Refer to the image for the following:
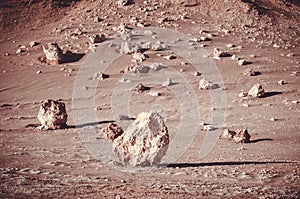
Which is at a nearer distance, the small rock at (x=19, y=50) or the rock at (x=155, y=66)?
the rock at (x=155, y=66)

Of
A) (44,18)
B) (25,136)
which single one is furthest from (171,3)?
(25,136)

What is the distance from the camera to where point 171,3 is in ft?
51.4

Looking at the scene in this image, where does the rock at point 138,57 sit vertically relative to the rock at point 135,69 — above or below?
above

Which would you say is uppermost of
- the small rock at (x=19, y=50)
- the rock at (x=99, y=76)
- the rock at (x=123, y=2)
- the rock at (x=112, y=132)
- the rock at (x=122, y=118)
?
the rock at (x=123, y=2)

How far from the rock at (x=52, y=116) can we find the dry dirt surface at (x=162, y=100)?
17 centimetres

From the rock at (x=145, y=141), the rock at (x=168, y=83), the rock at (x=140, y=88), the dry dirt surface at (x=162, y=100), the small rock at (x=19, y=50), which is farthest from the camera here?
the small rock at (x=19, y=50)

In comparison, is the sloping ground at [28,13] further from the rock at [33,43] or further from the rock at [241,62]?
the rock at [241,62]

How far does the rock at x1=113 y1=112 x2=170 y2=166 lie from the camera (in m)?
5.55

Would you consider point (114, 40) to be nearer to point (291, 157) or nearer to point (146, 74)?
point (146, 74)

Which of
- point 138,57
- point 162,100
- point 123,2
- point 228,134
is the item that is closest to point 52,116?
point 162,100

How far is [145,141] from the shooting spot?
5594mm

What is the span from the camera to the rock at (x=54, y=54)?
12117 mm

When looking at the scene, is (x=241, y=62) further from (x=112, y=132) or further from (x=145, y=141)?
(x=145, y=141)

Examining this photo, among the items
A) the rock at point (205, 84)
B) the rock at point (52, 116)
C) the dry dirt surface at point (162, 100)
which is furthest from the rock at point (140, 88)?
the rock at point (52, 116)
